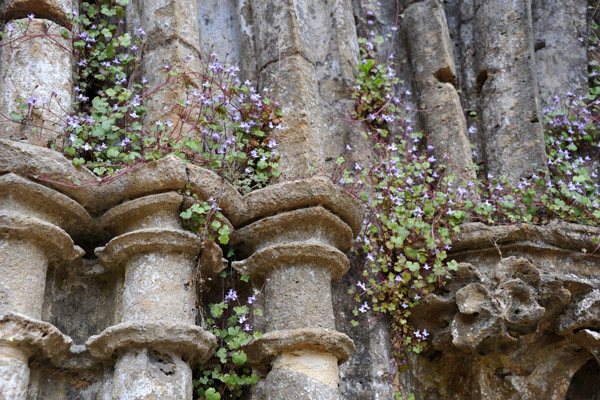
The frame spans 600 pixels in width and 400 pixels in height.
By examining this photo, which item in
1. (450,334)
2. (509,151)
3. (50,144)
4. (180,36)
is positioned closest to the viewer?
(50,144)

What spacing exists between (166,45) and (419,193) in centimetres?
141

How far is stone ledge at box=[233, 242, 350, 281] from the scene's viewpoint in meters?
3.19

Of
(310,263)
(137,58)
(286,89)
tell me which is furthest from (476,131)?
(137,58)

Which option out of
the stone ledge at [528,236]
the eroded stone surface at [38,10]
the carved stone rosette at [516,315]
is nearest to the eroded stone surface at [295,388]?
the carved stone rosette at [516,315]

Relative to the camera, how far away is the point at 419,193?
3.76 metres

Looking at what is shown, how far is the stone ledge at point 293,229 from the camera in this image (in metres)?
3.23

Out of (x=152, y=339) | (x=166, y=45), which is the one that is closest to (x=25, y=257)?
(x=152, y=339)

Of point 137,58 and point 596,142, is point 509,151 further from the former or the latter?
point 137,58

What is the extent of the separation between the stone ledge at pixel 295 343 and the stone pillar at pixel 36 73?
4.01ft

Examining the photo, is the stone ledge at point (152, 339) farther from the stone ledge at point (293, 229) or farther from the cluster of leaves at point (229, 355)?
the stone ledge at point (293, 229)

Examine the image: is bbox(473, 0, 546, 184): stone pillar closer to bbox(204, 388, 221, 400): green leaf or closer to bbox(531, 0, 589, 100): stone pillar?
bbox(531, 0, 589, 100): stone pillar

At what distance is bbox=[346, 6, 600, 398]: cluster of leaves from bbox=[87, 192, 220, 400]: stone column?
818 mm

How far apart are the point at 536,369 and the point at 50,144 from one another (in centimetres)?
244

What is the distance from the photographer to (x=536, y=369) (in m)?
3.69
